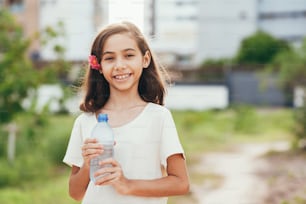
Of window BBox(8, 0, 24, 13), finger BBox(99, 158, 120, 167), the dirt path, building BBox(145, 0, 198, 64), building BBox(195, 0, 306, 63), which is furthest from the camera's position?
building BBox(195, 0, 306, 63)

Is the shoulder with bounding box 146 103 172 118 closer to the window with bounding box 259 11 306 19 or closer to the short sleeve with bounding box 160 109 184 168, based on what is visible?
the short sleeve with bounding box 160 109 184 168

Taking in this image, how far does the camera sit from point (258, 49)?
25.8 ft

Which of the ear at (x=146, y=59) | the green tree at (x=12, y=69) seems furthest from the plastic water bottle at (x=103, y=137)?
the green tree at (x=12, y=69)

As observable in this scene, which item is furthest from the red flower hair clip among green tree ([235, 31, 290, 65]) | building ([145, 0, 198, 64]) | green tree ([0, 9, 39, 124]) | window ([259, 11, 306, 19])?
window ([259, 11, 306, 19])

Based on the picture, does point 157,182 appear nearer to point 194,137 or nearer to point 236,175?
point 236,175

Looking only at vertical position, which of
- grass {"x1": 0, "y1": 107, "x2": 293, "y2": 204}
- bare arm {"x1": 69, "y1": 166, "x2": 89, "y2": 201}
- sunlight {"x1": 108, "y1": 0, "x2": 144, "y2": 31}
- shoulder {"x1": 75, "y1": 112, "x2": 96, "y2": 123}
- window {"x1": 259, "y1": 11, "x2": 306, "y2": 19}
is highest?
sunlight {"x1": 108, "y1": 0, "x2": 144, "y2": 31}

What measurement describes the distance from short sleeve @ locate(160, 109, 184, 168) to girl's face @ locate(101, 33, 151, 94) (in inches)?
2.5

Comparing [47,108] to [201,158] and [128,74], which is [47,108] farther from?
[128,74]

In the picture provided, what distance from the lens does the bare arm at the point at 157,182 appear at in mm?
623

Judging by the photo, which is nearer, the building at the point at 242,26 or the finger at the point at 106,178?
the finger at the point at 106,178

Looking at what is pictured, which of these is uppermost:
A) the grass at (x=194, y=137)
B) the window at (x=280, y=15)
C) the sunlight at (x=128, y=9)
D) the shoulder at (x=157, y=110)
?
the sunlight at (x=128, y=9)

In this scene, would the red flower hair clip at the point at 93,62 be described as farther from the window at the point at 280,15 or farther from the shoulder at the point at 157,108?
the window at the point at 280,15

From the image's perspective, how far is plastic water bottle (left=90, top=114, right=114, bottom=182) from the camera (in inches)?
24.4

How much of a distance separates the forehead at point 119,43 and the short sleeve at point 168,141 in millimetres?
93
